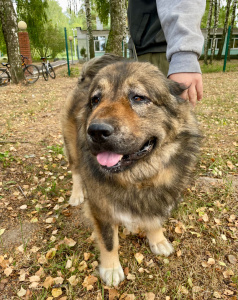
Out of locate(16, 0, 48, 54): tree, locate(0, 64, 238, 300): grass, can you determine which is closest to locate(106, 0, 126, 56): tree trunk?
locate(0, 64, 238, 300): grass

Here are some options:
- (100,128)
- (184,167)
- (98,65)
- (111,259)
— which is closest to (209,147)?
(184,167)

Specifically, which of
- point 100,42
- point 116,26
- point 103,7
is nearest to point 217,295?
point 116,26

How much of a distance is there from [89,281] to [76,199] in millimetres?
1178

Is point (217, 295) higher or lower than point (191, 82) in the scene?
lower

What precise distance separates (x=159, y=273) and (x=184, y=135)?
1.29m

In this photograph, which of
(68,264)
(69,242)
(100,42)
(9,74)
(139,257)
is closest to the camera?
(68,264)

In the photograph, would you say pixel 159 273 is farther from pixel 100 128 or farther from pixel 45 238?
pixel 100 128

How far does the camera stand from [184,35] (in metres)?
1.90

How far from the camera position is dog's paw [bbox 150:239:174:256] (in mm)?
2357

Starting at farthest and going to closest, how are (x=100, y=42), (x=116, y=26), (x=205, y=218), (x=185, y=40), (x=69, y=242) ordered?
(x=100, y=42) < (x=116, y=26) < (x=205, y=218) < (x=69, y=242) < (x=185, y=40)

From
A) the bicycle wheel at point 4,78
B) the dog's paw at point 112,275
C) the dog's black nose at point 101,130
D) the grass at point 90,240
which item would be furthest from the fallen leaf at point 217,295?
the bicycle wheel at point 4,78

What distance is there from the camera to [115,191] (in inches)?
78.7

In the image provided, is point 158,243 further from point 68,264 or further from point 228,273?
point 68,264

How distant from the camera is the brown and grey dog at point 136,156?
1.79m
